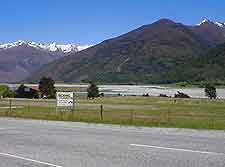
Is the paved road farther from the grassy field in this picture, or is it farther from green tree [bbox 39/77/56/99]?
green tree [bbox 39/77/56/99]

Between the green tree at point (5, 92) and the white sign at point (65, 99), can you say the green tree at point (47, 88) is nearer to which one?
the green tree at point (5, 92)

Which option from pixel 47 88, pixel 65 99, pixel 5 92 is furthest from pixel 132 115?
pixel 5 92

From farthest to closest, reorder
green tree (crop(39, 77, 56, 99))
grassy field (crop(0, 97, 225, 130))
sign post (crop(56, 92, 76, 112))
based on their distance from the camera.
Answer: green tree (crop(39, 77, 56, 99))
sign post (crop(56, 92, 76, 112))
grassy field (crop(0, 97, 225, 130))

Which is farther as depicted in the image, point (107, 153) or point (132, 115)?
point (132, 115)

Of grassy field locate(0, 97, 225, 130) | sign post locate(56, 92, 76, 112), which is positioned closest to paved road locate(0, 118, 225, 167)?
grassy field locate(0, 97, 225, 130)

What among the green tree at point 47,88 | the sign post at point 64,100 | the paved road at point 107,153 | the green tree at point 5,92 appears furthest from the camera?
the green tree at point 47,88

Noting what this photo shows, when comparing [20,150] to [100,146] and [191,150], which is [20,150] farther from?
[191,150]

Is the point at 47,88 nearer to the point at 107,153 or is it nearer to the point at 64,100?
the point at 64,100

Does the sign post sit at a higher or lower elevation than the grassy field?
higher

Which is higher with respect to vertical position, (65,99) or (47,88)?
(47,88)

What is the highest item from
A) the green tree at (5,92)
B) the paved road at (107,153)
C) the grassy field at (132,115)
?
the green tree at (5,92)

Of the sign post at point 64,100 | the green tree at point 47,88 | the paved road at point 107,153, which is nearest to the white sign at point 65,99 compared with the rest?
the sign post at point 64,100

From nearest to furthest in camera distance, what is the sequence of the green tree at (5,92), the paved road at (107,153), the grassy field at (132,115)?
the paved road at (107,153), the grassy field at (132,115), the green tree at (5,92)

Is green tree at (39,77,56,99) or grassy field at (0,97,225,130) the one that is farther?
green tree at (39,77,56,99)
